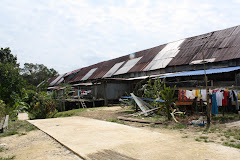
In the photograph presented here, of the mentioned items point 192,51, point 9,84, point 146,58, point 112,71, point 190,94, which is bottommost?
point 190,94

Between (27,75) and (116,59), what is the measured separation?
28387mm

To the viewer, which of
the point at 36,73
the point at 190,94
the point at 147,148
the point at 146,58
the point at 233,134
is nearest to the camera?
the point at 147,148

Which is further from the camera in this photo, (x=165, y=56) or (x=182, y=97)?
(x=165, y=56)

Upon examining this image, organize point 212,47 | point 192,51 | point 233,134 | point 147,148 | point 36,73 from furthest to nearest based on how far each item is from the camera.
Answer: point 36,73 < point 192,51 < point 212,47 < point 233,134 < point 147,148

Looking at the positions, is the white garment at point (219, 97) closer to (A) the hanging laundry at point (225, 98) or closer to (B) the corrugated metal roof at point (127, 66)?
(A) the hanging laundry at point (225, 98)

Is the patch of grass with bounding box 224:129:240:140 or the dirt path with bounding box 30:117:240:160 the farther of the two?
the patch of grass with bounding box 224:129:240:140

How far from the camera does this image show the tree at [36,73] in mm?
45906

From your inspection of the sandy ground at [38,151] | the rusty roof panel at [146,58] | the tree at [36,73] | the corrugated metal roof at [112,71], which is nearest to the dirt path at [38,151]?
the sandy ground at [38,151]

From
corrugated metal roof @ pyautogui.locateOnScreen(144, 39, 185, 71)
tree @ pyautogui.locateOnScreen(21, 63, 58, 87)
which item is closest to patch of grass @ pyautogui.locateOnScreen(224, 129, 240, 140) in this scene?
corrugated metal roof @ pyautogui.locateOnScreen(144, 39, 185, 71)

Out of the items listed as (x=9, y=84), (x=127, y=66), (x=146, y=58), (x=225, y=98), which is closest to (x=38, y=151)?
(x=225, y=98)

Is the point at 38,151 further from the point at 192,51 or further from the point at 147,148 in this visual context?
the point at 192,51

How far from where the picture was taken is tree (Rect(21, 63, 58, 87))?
151 ft

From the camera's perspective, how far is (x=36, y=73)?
47938mm

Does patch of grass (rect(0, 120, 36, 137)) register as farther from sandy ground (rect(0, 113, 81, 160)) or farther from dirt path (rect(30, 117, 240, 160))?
dirt path (rect(30, 117, 240, 160))
